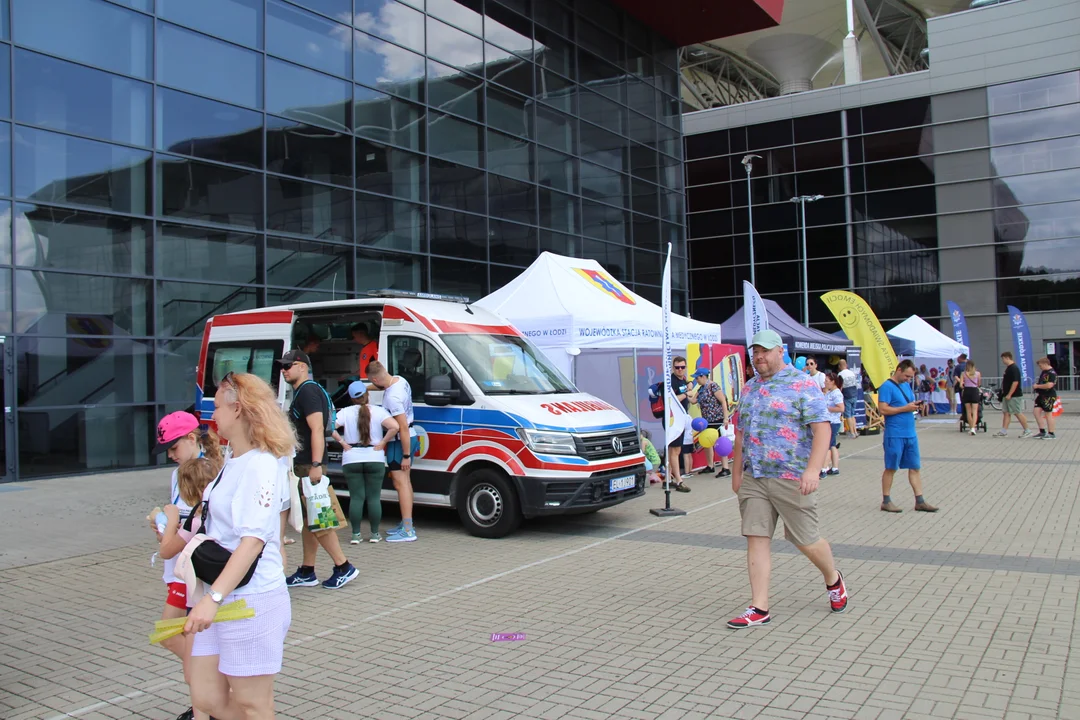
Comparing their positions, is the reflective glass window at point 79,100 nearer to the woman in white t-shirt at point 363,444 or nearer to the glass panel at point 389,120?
the glass panel at point 389,120

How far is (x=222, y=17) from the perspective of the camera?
16.4m

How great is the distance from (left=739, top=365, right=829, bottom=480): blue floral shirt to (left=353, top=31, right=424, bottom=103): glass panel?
50.8 feet

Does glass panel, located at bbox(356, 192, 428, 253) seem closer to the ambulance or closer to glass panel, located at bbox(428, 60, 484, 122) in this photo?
glass panel, located at bbox(428, 60, 484, 122)

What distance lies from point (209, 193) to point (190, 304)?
2.09 m

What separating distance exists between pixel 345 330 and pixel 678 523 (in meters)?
4.52

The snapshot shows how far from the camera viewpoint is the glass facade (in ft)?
45.5

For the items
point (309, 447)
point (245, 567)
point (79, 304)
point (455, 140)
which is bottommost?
point (245, 567)

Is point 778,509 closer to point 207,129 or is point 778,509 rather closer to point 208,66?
point 207,129

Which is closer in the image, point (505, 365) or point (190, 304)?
point (505, 365)

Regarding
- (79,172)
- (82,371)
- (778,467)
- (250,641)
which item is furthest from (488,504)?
(79,172)

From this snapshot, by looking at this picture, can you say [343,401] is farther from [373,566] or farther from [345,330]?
[373,566]

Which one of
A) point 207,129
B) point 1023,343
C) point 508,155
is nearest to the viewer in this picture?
point 207,129

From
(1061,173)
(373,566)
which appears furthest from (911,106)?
(373,566)

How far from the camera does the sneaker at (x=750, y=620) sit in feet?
18.4
